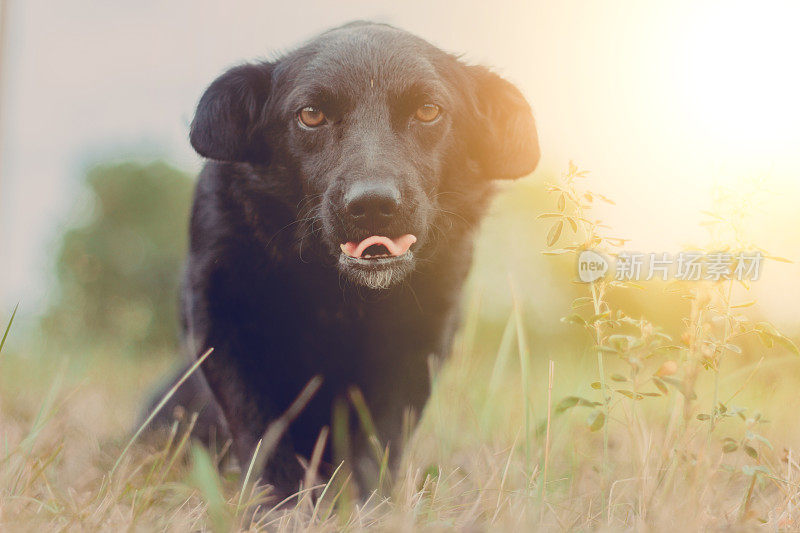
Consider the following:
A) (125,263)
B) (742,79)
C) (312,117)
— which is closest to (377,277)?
(312,117)

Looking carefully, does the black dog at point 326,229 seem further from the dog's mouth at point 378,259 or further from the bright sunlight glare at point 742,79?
the bright sunlight glare at point 742,79

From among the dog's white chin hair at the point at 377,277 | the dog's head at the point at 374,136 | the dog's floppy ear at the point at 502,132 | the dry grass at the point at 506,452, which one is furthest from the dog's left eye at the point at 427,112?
the dry grass at the point at 506,452

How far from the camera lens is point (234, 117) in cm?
228

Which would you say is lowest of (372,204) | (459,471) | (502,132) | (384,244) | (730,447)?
(459,471)

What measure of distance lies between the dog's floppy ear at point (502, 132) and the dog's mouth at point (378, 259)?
1.71ft

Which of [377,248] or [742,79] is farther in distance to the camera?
[742,79]

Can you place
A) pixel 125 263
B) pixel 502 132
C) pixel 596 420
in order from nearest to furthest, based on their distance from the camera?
pixel 596 420
pixel 502 132
pixel 125 263

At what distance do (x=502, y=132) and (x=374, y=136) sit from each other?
55 centimetres

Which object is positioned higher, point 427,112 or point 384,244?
point 427,112

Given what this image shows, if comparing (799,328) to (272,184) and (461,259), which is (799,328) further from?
(272,184)

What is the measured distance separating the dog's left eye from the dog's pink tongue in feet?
1.37

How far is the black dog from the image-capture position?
2158 millimetres

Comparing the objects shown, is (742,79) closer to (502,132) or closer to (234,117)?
(502,132)

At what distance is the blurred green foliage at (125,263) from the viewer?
2660mm
